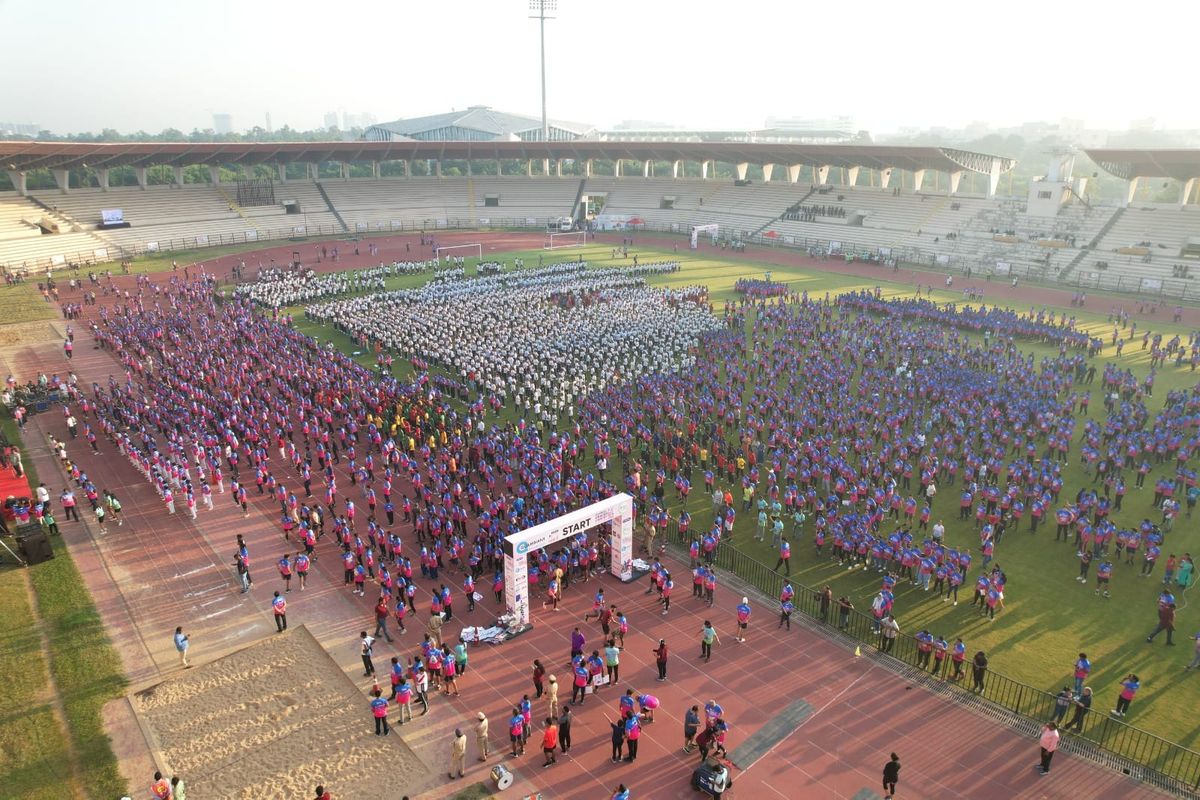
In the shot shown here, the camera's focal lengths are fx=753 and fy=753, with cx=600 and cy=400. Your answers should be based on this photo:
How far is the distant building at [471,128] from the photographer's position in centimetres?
11012

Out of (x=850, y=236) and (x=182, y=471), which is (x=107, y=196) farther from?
(x=850, y=236)

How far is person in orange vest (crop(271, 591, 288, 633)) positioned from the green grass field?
1100cm

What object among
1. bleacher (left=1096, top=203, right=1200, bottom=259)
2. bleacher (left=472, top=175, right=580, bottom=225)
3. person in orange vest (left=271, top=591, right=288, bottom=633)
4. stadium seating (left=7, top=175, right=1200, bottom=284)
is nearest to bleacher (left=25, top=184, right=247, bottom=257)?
stadium seating (left=7, top=175, right=1200, bottom=284)

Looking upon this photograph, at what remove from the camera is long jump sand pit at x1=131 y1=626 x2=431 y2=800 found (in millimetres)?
12875

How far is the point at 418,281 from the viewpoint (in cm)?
5350

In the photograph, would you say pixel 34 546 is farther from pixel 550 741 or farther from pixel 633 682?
pixel 633 682

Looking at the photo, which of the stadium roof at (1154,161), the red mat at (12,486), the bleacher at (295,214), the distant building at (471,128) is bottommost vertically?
the red mat at (12,486)

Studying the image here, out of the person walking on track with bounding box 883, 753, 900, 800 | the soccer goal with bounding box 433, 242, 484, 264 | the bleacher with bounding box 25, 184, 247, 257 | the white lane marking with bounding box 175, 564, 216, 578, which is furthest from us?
the soccer goal with bounding box 433, 242, 484, 264

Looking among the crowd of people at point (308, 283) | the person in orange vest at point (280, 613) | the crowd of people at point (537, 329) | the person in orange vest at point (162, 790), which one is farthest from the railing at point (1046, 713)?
the crowd of people at point (308, 283)

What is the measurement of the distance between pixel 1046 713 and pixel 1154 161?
182 feet

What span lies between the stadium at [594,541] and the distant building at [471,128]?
6683 centimetres

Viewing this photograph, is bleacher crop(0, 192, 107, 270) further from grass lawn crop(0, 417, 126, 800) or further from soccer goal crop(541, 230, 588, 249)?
grass lawn crop(0, 417, 126, 800)

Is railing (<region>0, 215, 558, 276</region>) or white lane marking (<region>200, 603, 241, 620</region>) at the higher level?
railing (<region>0, 215, 558, 276</region>)

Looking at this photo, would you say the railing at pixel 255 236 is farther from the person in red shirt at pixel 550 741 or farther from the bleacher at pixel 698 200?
the person in red shirt at pixel 550 741
